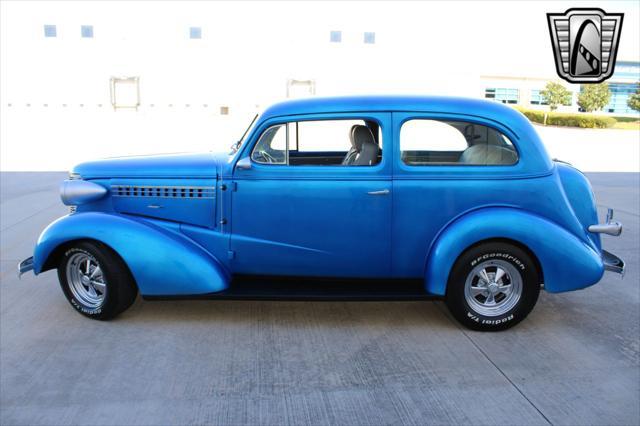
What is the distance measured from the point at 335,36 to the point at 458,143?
25.2 metres

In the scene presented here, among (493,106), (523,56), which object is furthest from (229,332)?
(523,56)

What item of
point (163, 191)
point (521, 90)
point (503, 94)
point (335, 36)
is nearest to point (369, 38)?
point (335, 36)

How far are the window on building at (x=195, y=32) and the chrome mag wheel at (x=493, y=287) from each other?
25989mm

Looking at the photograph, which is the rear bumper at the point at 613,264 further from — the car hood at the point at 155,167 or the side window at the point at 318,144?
the car hood at the point at 155,167

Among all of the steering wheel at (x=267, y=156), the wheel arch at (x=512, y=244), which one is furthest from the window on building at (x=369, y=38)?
the wheel arch at (x=512, y=244)

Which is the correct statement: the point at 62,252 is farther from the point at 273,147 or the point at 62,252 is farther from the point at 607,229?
the point at 607,229

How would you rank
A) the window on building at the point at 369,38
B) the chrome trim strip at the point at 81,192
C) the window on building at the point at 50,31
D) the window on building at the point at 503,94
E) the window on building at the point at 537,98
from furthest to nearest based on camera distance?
1. the window on building at the point at 537,98
2. the window on building at the point at 503,94
3. the window on building at the point at 369,38
4. the window on building at the point at 50,31
5. the chrome trim strip at the point at 81,192

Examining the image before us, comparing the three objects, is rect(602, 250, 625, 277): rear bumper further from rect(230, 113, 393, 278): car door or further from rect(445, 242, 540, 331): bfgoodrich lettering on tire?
rect(230, 113, 393, 278): car door

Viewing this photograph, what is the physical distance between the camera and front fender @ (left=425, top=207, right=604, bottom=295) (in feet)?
14.0

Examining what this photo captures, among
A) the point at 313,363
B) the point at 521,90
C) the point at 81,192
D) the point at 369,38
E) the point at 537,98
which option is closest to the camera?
the point at 313,363

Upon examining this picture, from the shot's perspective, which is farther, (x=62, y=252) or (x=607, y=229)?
(x=62, y=252)

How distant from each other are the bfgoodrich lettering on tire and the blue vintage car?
0.01m

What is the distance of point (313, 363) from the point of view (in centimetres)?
394

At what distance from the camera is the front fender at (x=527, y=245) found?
427cm
